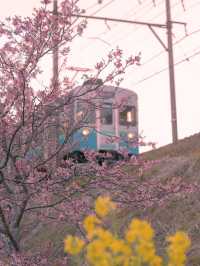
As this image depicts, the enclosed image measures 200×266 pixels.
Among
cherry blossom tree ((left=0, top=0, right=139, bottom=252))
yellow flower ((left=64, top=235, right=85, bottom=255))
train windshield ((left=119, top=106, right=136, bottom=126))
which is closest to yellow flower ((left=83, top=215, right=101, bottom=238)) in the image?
yellow flower ((left=64, top=235, right=85, bottom=255))

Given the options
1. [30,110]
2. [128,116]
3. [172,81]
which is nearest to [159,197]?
[30,110]

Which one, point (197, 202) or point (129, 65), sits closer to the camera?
point (129, 65)

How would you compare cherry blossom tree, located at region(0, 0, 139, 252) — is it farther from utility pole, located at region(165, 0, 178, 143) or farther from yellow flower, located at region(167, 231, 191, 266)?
utility pole, located at region(165, 0, 178, 143)

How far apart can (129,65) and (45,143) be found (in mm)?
2084

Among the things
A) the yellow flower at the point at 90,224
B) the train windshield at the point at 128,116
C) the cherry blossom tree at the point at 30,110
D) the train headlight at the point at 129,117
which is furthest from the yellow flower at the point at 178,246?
the train headlight at the point at 129,117

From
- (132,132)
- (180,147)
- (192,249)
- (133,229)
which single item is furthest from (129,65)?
(132,132)

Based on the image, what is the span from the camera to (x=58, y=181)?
8.13 meters

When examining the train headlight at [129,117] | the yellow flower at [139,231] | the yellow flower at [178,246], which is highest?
the train headlight at [129,117]

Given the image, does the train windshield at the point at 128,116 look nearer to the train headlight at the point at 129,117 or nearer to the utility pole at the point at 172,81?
the train headlight at the point at 129,117

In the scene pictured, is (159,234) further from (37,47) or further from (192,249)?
(37,47)

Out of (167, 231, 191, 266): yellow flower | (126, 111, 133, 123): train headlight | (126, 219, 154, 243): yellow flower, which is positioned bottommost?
(167, 231, 191, 266): yellow flower

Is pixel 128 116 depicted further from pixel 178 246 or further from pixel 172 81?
pixel 178 246

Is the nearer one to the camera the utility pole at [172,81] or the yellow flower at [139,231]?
the yellow flower at [139,231]

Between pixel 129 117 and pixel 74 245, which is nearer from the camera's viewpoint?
pixel 74 245
